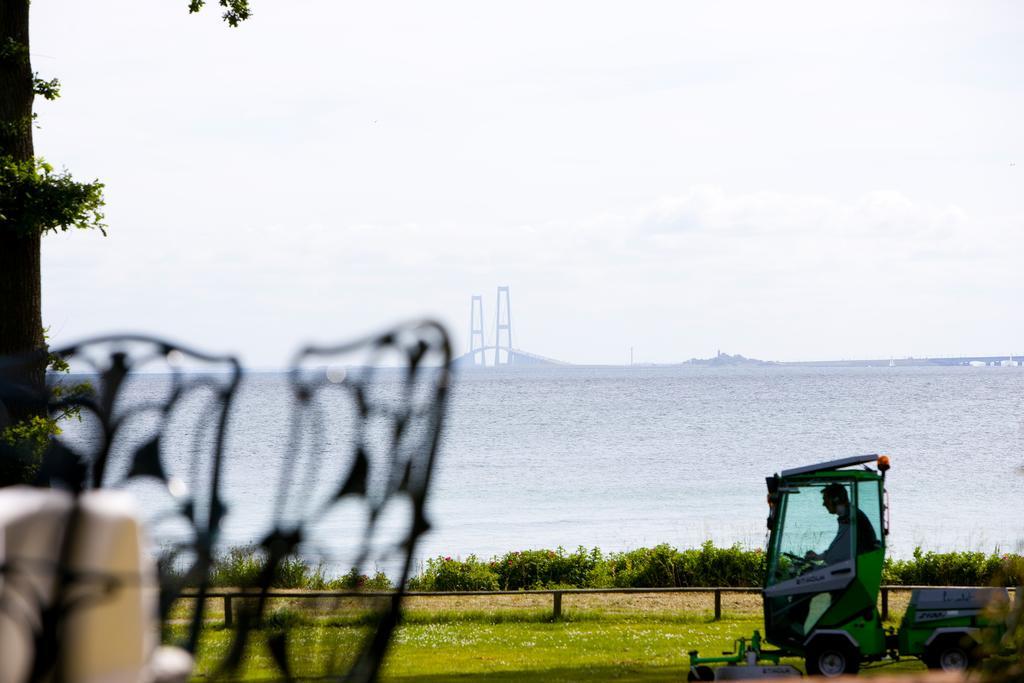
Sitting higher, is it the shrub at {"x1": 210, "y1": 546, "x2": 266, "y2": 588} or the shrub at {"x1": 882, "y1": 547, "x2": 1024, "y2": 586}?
the shrub at {"x1": 210, "y1": 546, "x2": 266, "y2": 588}

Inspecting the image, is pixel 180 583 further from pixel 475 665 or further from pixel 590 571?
pixel 590 571

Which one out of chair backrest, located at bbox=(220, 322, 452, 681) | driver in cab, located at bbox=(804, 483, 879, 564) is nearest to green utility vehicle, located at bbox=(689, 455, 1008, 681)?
driver in cab, located at bbox=(804, 483, 879, 564)

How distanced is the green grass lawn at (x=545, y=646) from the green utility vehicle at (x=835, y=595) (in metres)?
1.14

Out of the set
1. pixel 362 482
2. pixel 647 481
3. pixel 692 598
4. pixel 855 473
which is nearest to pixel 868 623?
pixel 855 473

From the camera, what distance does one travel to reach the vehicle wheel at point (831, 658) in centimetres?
1105

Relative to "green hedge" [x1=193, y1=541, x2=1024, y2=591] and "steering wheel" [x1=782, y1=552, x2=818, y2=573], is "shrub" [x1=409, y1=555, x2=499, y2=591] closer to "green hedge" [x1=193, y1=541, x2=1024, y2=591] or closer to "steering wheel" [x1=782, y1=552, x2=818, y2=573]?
"green hedge" [x1=193, y1=541, x2=1024, y2=591]

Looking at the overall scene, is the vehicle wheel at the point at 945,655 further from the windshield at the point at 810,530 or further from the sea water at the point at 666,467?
the sea water at the point at 666,467

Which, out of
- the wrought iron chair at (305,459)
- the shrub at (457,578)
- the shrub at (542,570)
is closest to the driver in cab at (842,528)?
the wrought iron chair at (305,459)

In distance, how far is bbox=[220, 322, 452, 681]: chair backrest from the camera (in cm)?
267

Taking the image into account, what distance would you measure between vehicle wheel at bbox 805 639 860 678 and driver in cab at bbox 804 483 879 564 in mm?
755

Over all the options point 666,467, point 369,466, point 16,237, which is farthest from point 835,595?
point 666,467

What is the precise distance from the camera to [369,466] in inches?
107

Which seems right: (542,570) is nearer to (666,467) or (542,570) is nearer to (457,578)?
(457,578)

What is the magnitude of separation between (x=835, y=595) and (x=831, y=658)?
62 centimetres
